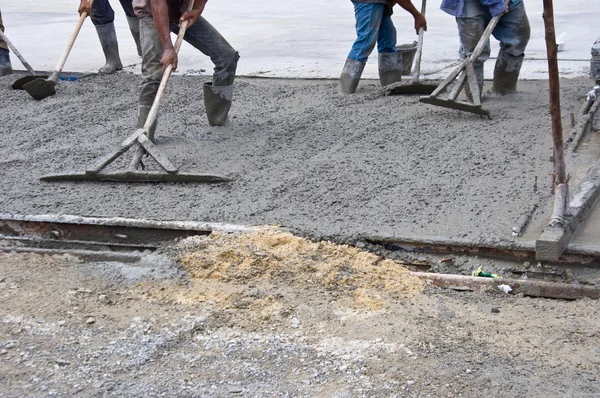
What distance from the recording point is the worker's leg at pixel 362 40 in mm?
6262

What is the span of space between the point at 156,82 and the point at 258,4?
907 centimetres

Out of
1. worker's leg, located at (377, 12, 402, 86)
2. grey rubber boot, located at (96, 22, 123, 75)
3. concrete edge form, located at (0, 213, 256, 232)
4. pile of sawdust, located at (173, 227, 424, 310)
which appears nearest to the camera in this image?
pile of sawdust, located at (173, 227, 424, 310)

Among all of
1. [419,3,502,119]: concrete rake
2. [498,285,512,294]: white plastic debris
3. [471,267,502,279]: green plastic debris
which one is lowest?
[471,267,502,279]: green plastic debris

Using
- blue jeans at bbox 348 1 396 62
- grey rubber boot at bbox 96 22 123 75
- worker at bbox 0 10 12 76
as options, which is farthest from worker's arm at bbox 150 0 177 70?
worker at bbox 0 10 12 76

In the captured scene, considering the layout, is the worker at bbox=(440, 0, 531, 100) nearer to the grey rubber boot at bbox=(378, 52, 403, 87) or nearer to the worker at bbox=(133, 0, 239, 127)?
the grey rubber boot at bbox=(378, 52, 403, 87)

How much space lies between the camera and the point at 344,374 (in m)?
2.69

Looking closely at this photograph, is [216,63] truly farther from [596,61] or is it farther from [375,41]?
[596,61]

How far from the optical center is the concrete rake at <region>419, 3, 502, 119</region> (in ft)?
17.8

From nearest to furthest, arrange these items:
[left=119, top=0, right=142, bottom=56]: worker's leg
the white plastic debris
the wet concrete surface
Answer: the white plastic debris → the wet concrete surface → [left=119, top=0, right=142, bottom=56]: worker's leg

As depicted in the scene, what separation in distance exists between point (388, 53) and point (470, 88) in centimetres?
123

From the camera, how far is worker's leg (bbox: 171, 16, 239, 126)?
540 centimetres

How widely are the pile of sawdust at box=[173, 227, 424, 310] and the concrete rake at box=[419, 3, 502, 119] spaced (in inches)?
84.9

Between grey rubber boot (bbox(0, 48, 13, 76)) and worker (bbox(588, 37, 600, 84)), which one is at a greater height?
worker (bbox(588, 37, 600, 84))

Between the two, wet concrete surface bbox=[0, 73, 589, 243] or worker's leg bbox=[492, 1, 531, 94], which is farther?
worker's leg bbox=[492, 1, 531, 94]
